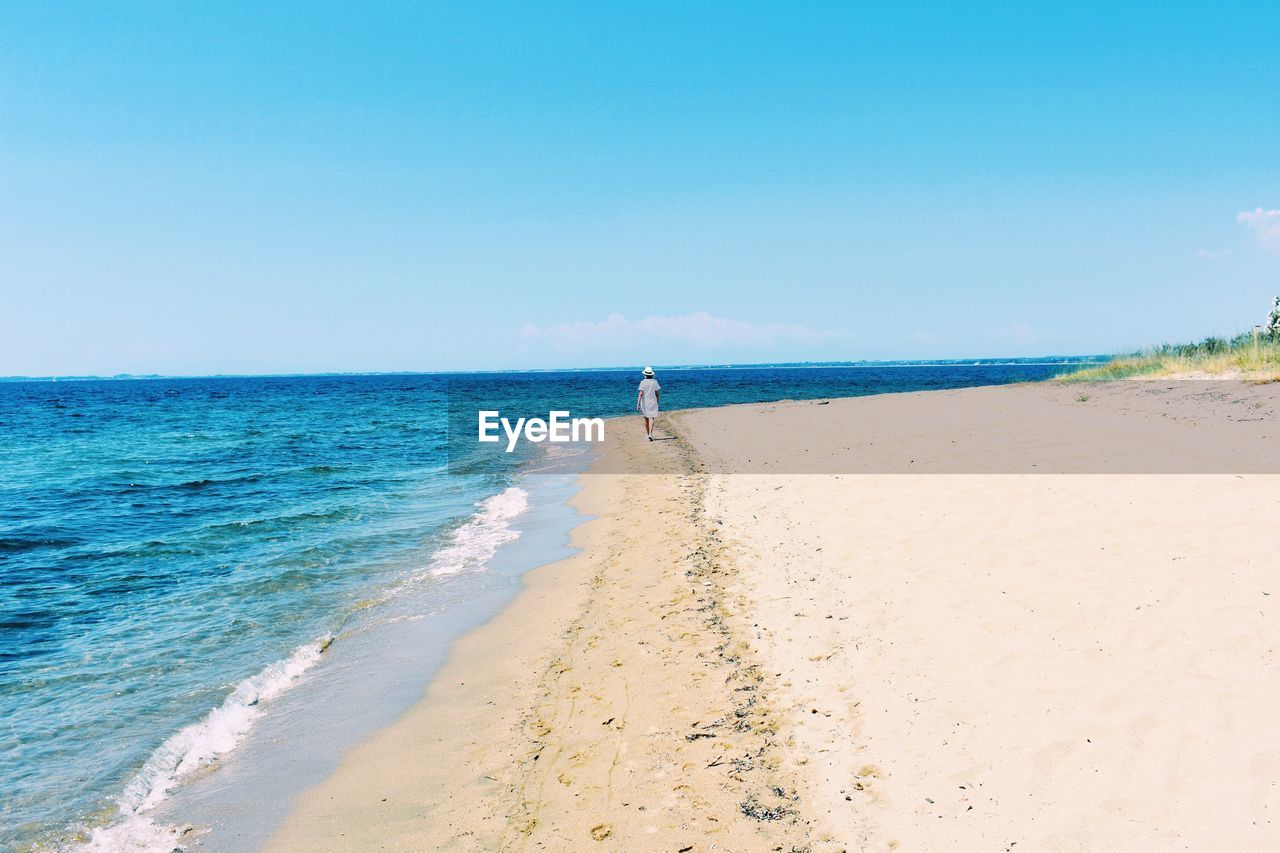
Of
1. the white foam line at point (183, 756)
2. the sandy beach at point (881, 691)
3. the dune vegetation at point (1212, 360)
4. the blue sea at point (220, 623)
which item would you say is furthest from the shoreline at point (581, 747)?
the dune vegetation at point (1212, 360)

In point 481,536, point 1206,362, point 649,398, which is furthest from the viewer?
point 649,398

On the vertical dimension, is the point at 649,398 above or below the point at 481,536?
above

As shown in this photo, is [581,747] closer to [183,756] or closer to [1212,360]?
[183,756]

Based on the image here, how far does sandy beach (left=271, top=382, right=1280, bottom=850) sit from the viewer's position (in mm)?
4062

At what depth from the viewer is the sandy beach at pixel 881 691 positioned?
13.3ft

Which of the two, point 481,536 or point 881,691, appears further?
point 481,536

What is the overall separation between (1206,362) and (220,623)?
96.7 ft

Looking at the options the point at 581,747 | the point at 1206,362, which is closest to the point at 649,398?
A: the point at 1206,362

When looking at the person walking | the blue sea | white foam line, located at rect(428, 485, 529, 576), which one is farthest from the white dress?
white foam line, located at rect(428, 485, 529, 576)

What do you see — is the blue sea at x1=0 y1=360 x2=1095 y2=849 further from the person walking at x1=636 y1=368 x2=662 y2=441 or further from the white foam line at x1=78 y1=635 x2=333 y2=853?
the person walking at x1=636 y1=368 x2=662 y2=441

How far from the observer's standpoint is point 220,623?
30.2ft

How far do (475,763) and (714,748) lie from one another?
1.78 m

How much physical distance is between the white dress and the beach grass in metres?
17.6

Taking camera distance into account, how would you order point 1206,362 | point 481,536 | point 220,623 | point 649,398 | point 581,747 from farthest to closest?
1. point 649,398
2. point 1206,362
3. point 481,536
4. point 220,623
5. point 581,747
